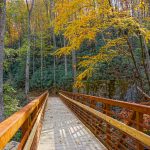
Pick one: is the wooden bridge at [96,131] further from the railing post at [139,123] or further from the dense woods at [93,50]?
the dense woods at [93,50]

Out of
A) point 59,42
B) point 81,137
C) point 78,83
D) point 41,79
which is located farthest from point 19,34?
point 81,137

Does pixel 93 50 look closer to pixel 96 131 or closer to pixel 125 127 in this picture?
pixel 96 131

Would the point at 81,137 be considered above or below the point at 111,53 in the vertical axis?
below

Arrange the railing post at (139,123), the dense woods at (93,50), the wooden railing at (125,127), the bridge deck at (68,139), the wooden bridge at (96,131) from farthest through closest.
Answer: the dense woods at (93,50)
the bridge deck at (68,139)
the railing post at (139,123)
the wooden bridge at (96,131)
the wooden railing at (125,127)

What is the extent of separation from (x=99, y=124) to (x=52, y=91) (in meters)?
35.1

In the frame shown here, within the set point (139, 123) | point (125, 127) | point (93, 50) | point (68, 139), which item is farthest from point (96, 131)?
point (93, 50)

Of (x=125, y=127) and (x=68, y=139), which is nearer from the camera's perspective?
(x=125, y=127)

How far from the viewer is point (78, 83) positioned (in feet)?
41.7

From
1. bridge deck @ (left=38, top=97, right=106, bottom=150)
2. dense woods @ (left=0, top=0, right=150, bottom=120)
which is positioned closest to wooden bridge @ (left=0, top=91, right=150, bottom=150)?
bridge deck @ (left=38, top=97, right=106, bottom=150)

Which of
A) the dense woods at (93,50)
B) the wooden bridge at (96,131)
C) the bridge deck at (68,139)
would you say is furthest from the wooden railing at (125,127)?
the dense woods at (93,50)

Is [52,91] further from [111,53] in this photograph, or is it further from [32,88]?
[111,53]

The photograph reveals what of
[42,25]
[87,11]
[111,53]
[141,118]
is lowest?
[141,118]

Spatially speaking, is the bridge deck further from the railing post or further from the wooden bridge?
the railing post

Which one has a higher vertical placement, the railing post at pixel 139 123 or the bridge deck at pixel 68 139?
the railing post at pixel 139 123
